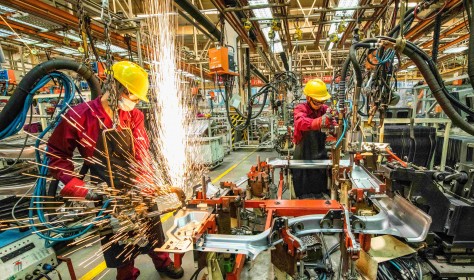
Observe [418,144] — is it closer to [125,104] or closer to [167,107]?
[167,107]

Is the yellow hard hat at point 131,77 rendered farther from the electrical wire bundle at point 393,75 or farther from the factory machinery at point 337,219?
the electrical wire bundle at point 393,75

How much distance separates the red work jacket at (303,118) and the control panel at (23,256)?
3.43 m

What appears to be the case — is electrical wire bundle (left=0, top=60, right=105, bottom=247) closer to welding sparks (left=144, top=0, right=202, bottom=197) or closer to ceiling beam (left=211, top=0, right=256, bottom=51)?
welding sparks (left=144, top=0, right=202, bottom=197)

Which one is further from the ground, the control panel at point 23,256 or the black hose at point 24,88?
the black hose at point 24,88

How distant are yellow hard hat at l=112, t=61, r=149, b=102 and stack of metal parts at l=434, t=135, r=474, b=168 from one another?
622 centimetres

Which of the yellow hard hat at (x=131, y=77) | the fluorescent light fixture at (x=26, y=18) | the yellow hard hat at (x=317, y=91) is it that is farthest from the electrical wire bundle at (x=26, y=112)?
the fluorescent light fixture at (x=26, y=18)

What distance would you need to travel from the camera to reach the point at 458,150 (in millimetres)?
5555

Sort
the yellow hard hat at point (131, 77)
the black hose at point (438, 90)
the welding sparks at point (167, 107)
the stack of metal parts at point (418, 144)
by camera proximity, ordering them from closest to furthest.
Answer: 1. the black hose at point (438, 90)
2. the yellow hard hat at point (131, 77)
3. the welding sparks at point (167, 107)
4. the stack of metal parts at point (418, 144)

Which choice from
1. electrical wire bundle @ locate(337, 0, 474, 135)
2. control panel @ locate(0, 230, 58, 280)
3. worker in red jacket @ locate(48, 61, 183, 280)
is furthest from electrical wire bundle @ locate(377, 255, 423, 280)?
control panel @ locate(0, 230, 58, 280)

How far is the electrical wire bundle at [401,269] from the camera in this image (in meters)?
2.01

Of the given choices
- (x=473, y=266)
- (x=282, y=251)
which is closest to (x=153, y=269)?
→ (x=282, y=251)

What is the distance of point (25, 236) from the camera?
209cm

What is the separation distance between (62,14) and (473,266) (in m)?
6.49

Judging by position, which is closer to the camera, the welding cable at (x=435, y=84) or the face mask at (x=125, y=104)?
the welding cable at (x=435, y=84)
